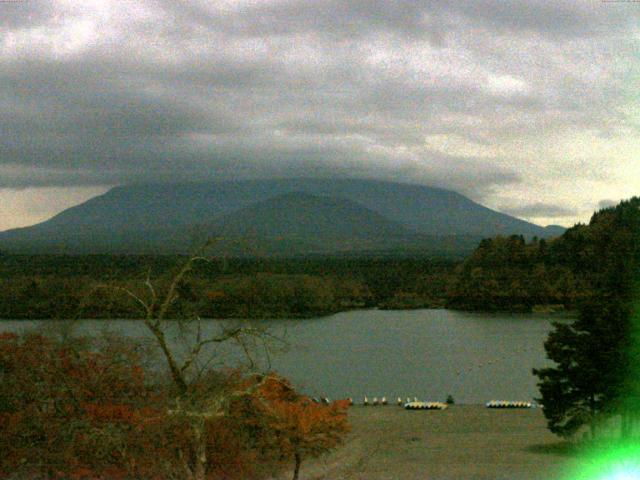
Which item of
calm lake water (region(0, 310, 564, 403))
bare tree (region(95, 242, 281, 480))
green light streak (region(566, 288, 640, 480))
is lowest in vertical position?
calm lake water (region(0, 310, 564, 403))

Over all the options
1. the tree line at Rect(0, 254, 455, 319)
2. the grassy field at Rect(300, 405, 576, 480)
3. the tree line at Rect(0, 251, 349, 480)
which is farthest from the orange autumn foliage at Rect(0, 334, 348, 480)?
the tree line at Rect(0, 254, 455, 319)

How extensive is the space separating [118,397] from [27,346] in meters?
1.80

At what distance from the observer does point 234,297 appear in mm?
32219

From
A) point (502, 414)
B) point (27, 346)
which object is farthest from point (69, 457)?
point (502, 414)

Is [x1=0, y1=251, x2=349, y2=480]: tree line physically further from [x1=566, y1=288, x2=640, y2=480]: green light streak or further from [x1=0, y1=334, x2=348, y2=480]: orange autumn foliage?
[x1=566, y1=288, x2=640, y2=480]: green light streak

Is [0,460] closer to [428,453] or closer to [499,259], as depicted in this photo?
[428,453]

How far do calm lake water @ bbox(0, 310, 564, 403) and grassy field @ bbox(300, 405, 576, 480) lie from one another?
106 inches

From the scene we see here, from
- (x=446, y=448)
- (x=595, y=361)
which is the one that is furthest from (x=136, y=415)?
(x=595, y=361)

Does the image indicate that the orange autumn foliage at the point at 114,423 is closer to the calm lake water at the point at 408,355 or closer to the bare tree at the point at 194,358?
the bare tree at the point at 194,358

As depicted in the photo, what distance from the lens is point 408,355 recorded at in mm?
38531

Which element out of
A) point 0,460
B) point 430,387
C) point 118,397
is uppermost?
point 118,397

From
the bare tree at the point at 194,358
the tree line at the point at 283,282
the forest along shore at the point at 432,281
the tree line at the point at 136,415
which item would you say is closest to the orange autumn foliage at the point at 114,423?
the tree line at the point at 136,415

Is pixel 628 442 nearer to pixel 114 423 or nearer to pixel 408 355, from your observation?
pixel 114 423

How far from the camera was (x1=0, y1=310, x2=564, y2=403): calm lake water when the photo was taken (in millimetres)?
28656
